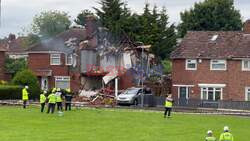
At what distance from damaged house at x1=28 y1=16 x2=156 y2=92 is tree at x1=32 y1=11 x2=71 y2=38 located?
153 ft

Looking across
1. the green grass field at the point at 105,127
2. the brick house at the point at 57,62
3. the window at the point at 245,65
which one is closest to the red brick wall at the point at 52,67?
the brick house at the point at 57,62

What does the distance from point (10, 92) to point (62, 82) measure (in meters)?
12.3

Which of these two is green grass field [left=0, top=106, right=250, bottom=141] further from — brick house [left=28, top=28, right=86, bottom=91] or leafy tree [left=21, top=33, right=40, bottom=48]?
leafy tree [left=21, top=33, right=40, bottom=48]

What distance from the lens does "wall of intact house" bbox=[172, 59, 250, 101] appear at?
206 ft

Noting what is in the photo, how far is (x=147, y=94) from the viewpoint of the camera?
2397 inches

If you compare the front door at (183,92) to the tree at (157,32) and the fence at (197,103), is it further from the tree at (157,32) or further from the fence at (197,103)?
the tree at (157,32)

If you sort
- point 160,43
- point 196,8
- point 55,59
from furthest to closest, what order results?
point 196,8 → point 160,43 → point 55,59

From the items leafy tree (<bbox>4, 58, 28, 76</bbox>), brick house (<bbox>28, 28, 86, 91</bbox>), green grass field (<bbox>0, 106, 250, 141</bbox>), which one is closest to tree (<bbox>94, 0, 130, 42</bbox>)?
brick house (<bbox>28, 28, 86, 91</bbox>)

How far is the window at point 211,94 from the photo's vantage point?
63656 mm

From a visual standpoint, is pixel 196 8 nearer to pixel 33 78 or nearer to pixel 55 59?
pixel 55 59

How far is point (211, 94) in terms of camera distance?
64.1 metres

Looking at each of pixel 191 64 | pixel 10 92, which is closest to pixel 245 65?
pixel 191 64

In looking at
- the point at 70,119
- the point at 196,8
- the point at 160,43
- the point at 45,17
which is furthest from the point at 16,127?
the point at 45,17

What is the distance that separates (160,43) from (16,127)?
186ft
